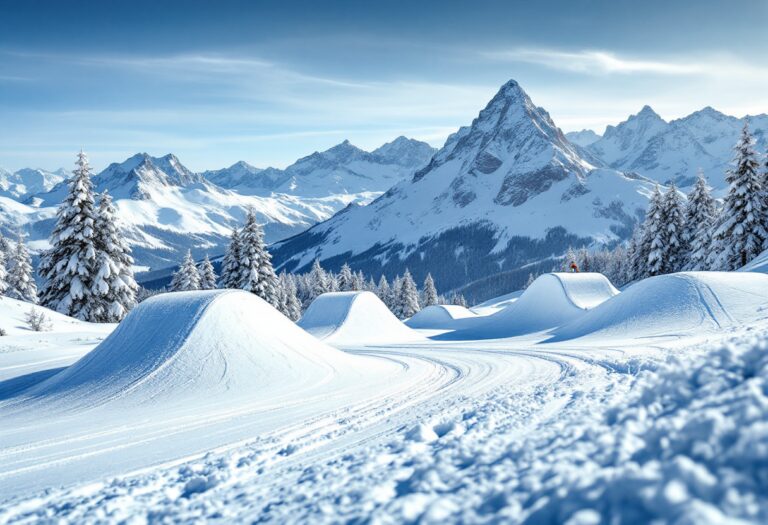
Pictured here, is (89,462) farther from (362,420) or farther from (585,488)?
(585,488)

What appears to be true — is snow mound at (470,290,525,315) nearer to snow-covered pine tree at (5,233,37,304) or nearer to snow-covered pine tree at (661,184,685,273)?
snow-covered pine tree at (661,184,685,273)

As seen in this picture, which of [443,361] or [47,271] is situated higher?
[47,271]

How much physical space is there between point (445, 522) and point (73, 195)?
3230cm

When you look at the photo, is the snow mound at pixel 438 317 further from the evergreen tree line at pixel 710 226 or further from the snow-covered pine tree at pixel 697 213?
the snow-covered pine tree at pixel 697 213

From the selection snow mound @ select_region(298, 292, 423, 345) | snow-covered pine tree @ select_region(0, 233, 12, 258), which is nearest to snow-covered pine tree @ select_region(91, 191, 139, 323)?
snow mound @ select_region(298, 292, 423, 345)

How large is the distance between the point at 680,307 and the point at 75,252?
3149 cm

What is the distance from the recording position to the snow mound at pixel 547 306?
26812mm

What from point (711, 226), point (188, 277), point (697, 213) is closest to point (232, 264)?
point (188, 277)

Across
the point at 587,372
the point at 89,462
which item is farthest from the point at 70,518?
the point at 587,372

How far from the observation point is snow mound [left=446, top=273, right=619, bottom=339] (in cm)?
2681

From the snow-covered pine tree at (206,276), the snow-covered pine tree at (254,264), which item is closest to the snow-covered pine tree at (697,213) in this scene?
the snow-covered pine tree at (254,264)

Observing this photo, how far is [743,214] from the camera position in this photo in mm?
32281

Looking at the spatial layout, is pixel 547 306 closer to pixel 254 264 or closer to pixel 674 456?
pixel 254 264

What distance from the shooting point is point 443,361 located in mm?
13461
